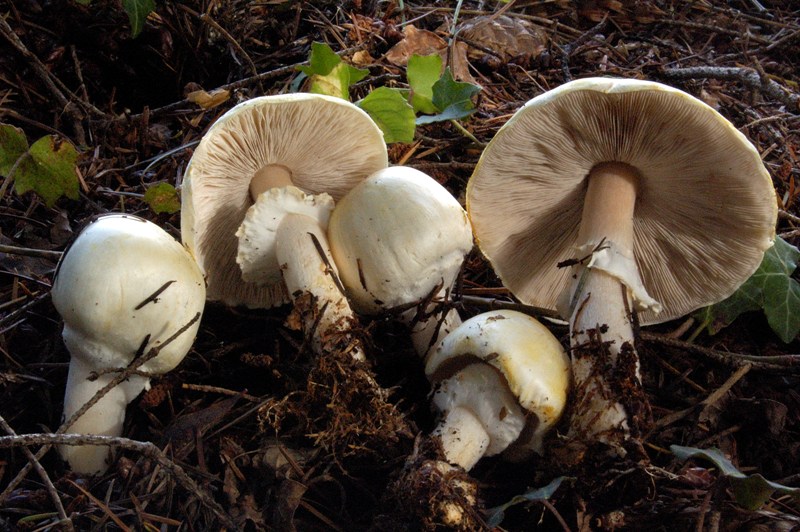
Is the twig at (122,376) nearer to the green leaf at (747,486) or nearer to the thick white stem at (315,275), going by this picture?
the thick white stem at (315,275)

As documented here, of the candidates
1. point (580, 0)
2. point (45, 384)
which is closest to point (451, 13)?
point (580, 0)

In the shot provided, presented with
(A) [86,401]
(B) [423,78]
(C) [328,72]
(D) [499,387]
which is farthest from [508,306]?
(A) [86,401]

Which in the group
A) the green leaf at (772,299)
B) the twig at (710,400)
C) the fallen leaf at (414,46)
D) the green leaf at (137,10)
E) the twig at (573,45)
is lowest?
the twig at (710,400)

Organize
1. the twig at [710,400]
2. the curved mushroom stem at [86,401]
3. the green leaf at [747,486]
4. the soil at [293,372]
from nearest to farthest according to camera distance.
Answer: the green leaf at [747,486] < the soil at [293,372] < the curved mushroom stem at [86,401] < the twig at [710,400]

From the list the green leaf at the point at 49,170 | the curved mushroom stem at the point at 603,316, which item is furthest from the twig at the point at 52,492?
the curved mushroom stem at the point at 603,316

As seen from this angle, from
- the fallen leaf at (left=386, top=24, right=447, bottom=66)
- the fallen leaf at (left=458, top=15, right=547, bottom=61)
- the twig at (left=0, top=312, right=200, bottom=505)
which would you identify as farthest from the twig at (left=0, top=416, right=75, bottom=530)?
the fallen leaf at (left=458, top=15, right=547, bottom=61)

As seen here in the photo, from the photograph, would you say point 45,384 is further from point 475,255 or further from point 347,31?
point 347,31

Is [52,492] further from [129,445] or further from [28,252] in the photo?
[28,252]
